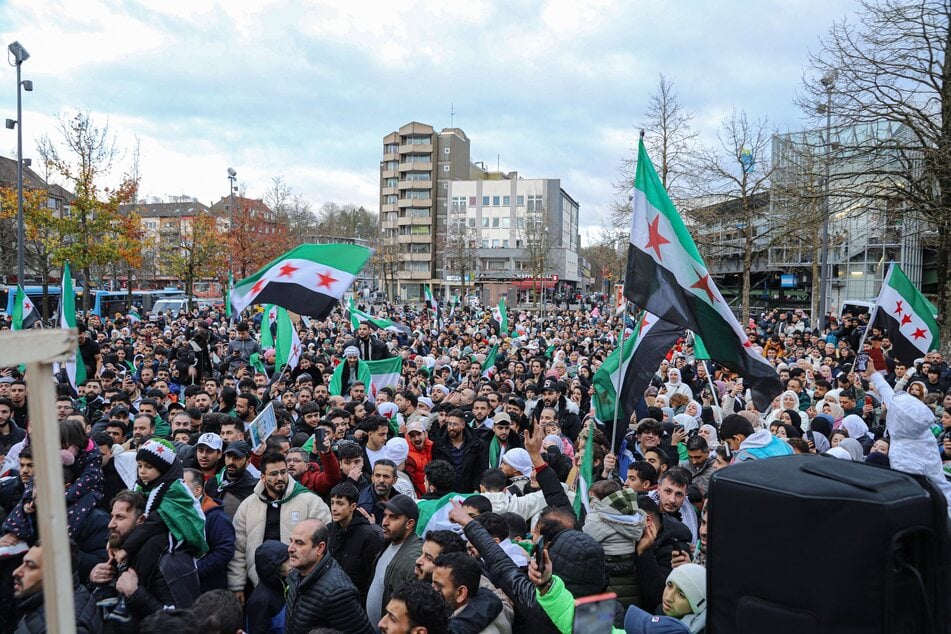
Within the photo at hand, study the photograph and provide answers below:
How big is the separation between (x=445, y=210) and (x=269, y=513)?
81.6 m

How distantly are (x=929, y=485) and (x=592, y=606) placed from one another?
3.27ft

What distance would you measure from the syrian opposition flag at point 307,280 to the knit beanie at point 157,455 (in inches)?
171

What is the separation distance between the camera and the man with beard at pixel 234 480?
530cm

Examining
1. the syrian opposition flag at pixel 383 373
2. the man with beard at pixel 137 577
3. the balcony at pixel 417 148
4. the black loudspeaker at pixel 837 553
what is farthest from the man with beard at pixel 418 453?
the balcony at pixel 417 148

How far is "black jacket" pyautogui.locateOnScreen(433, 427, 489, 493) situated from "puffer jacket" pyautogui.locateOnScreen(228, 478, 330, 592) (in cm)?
226

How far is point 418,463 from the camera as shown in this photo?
6652 mm

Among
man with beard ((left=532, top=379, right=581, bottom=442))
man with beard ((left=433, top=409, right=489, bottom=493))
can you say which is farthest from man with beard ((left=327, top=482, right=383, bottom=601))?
man with beard ((left=532, top=379, right=581, bottom=442))

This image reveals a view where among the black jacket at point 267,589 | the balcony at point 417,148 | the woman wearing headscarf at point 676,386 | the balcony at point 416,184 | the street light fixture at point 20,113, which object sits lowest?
the black jacket at point 267,589

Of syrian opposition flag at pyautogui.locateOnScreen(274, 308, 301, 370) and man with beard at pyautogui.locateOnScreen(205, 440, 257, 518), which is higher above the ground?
syrian opposition flag at pyautogui.locateOnScreen(274, 308, 301, 370)

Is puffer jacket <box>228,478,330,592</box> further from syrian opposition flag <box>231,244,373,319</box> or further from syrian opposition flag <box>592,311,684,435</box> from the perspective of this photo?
syrian opposition flag <box>231,244,373,319</box>

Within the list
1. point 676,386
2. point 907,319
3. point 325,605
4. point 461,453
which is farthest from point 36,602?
point 907,319

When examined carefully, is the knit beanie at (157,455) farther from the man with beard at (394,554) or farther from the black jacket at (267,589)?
the man with beard at (394,554)

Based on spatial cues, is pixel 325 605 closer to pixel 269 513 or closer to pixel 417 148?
pixel 269 513

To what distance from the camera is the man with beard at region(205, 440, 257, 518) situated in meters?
5.30
